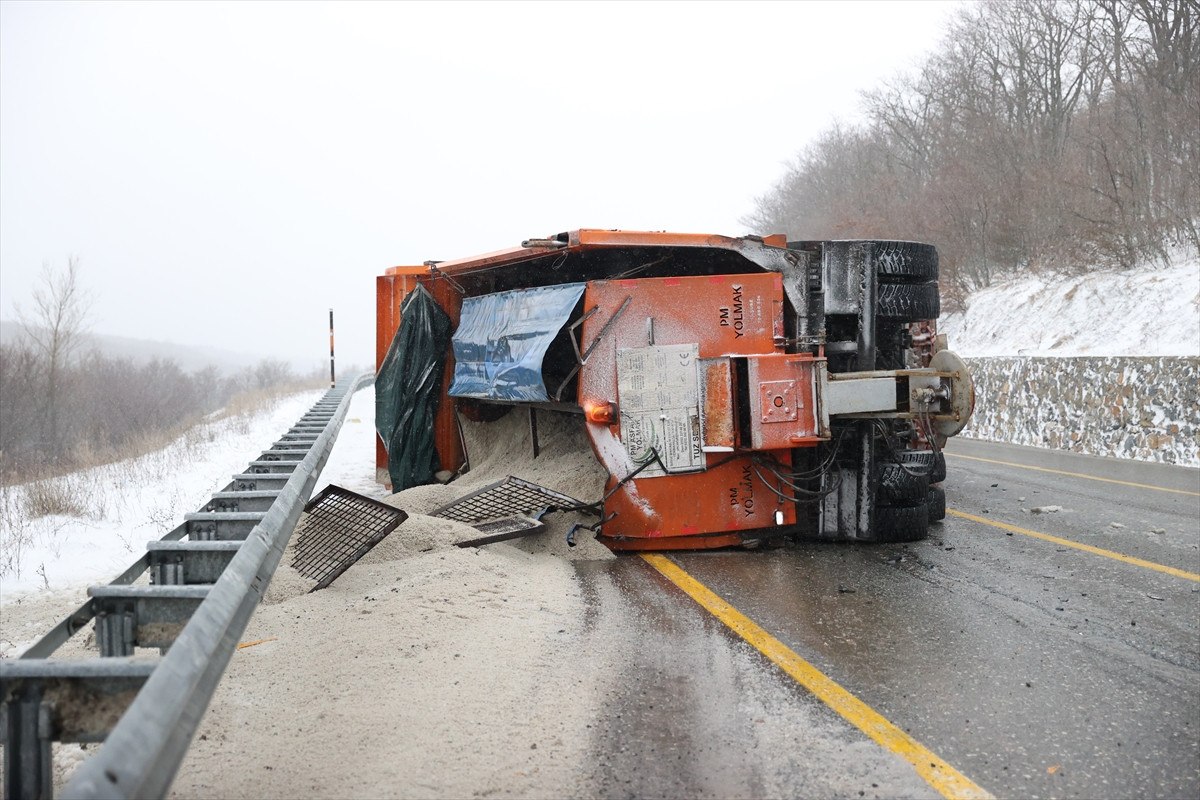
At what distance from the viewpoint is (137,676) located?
85.5 inches

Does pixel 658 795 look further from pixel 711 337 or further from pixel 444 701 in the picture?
pixel 711 337

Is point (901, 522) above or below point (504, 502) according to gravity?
below

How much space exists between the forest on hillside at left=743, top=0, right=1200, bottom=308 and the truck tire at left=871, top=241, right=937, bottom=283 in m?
12.4

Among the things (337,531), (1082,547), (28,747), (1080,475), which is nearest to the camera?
(28,747)

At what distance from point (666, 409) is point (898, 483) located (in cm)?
184

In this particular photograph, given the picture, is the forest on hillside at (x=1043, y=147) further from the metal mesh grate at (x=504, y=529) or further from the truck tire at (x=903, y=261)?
the metal mesh grate at (x=504, y=529)

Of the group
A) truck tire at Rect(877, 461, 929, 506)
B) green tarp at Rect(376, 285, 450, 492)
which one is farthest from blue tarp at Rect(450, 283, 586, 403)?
truck tire at Rect(877, 461, 929, 506)

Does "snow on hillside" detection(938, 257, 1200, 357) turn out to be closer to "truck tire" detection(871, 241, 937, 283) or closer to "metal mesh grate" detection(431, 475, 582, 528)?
"truck tire" detection(871, 241, 937, 283)

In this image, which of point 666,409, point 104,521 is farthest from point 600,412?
point 104,521

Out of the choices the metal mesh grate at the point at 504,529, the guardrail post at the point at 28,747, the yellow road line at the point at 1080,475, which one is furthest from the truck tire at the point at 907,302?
the guardrail post at the point at 28,747

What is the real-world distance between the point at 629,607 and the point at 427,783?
2.37m

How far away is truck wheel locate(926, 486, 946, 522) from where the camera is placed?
24.8ft

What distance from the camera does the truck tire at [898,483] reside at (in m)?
6.77

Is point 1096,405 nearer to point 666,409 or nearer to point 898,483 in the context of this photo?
point 898,483
